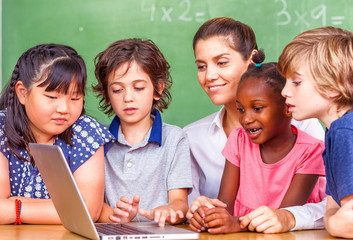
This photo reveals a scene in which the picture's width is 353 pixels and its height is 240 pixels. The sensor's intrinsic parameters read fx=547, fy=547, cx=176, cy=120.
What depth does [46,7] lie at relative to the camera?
2.67m

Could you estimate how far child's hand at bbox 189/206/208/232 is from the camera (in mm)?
1347

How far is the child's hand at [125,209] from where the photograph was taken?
146 cm

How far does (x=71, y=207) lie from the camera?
120 centimetres

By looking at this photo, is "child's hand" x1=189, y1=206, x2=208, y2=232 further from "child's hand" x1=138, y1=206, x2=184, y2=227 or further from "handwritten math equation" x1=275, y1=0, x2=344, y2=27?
"handwritten math equation" x1=275, y1=0, x2=344, y2=27

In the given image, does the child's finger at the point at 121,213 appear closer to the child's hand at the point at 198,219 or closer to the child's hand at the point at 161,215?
the child's hand at the point at 161,215

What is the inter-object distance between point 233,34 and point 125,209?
90 centimetres

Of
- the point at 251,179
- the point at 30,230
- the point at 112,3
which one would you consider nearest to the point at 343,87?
the point at 251,179

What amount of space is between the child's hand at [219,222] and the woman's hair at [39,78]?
0.53 m

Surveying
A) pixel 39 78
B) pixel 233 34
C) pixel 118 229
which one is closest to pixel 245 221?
pixel 118 229

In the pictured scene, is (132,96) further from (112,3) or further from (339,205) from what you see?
(112,3)

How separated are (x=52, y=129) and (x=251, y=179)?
621 millimetres

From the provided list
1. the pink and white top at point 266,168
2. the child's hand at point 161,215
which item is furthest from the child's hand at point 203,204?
the pink and white top at point 266,168

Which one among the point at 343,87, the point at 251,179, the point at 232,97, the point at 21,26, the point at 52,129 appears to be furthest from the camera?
the point at 21,26

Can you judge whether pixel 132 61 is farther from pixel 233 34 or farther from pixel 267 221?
pixel 267 221
